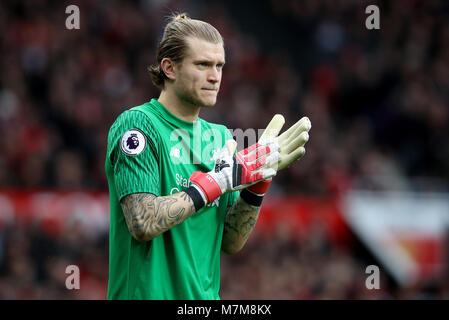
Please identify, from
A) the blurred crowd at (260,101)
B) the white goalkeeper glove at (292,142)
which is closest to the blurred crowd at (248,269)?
the blurred crowd at (260,101)

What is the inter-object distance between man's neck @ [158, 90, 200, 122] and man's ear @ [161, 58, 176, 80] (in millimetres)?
96

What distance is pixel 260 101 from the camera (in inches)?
551

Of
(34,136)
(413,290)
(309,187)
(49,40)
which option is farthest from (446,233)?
(49,40)

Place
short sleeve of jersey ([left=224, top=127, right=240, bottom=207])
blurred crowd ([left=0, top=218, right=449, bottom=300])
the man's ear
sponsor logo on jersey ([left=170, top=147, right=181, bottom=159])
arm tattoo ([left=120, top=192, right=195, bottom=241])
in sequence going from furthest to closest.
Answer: blurred crowd ([left=0, top=218, right=449, bottom=300])
short sleeve of jersey ([left=224, top=127, right=240, bottom=207])
the man's ear
sponsor logo on jersey ([left=170, top=147, right=181, bottom=159])
arm tattoo ([left=120, top=192, right=195, bottom=241])

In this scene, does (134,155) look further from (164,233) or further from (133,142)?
(164,233)

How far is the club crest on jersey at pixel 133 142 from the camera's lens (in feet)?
11.4

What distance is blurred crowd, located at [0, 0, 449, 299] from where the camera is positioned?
10305 millimetres

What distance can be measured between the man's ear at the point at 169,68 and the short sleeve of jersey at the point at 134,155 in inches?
13.1

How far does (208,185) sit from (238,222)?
1.78 ft

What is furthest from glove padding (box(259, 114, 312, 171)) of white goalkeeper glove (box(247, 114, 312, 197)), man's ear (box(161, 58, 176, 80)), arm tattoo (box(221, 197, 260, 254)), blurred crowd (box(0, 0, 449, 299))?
blurred crowd (box(0, 0, 449, 299))

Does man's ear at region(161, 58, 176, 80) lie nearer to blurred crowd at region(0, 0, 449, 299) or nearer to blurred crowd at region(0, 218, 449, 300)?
blurred crowd at region(0, 0, 449, 299)

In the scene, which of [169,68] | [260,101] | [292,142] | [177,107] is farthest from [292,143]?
[260,101]

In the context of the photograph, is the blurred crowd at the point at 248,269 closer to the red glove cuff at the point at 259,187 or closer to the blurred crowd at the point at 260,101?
the blurred crowd at the point at 260,101

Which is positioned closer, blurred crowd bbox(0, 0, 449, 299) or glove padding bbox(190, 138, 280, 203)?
glove padding bbox(190, 138, 280, 203)
